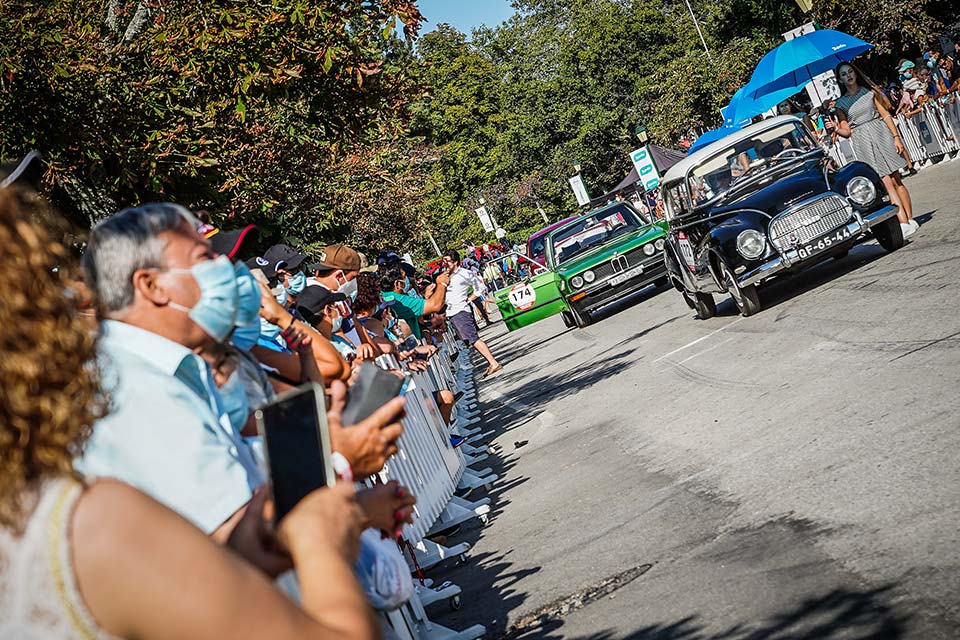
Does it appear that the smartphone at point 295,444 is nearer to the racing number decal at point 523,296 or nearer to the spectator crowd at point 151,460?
the spectator crowd at point 151,460

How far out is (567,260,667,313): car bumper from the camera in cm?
2066

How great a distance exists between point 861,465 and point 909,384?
1.43m

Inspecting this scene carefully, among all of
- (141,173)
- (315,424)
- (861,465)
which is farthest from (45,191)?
(315,424)

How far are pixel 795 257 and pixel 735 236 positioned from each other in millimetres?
710

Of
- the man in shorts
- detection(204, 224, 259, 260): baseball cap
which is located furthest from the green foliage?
the man in shorts

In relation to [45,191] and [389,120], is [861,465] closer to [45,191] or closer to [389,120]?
[45,191]

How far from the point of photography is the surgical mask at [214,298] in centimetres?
284

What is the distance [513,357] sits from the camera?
2106 cm

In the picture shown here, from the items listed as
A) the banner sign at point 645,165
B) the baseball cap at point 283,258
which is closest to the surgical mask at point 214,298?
the baseball cap at point 283,258

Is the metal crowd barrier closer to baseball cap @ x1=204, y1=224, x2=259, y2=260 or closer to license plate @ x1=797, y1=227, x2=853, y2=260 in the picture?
baseball cap @ x1=204, y1=224, x2=259, y2=260

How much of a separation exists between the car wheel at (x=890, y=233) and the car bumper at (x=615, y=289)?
804cm

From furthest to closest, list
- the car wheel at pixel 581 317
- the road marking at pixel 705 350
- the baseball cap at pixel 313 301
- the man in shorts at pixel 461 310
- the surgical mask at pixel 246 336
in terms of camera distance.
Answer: the car wheel at pixel 581 317 → the man in shorts at pixel 461 310 → the road marking at pixel 705 350 → the baseball cap at pixel 313 301 → the surgical mask at pixel 246 336

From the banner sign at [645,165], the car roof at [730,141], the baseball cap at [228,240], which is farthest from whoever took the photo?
the banner sign at [645,165]

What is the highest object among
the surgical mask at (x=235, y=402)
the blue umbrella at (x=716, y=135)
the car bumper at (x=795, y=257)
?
the blue umbrella at (x=716, y=135)
